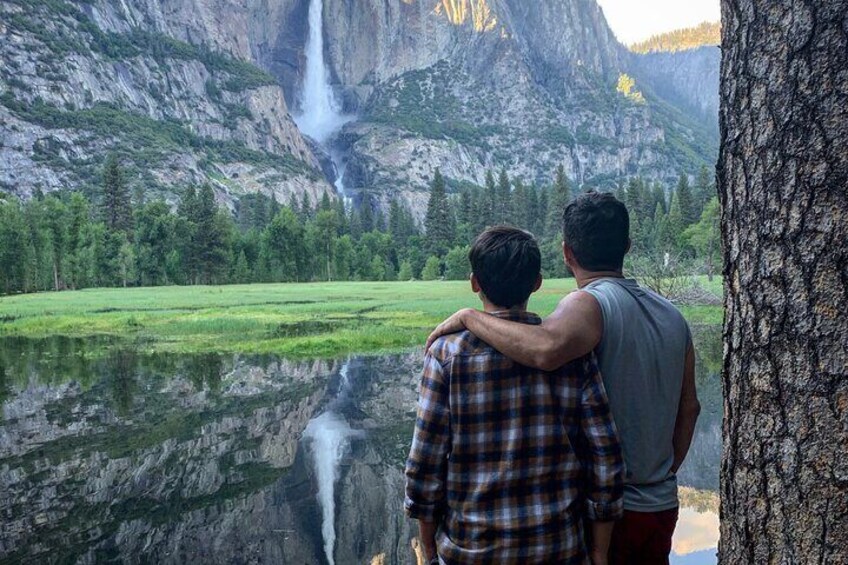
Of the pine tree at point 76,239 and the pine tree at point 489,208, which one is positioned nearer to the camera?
the pine tree at point 76,239

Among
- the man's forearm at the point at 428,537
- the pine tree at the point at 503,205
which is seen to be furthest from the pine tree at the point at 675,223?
the man's forearm at the point at 428,537

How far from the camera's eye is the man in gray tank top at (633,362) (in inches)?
104

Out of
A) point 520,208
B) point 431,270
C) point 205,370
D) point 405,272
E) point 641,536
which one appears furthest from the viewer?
point 520,208

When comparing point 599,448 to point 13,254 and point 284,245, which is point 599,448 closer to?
point 13,254

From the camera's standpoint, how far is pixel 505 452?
99.5 inches

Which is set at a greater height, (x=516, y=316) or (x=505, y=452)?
(x=516, y=316)

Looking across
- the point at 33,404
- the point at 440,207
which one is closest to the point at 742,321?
the point at 33,404

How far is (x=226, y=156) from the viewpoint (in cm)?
16175

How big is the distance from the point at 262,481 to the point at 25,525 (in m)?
2.71

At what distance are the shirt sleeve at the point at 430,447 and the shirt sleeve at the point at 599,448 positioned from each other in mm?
552

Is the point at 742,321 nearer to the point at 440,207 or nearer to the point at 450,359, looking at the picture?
the point at 450,359

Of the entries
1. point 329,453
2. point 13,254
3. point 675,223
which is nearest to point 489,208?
point 675,223

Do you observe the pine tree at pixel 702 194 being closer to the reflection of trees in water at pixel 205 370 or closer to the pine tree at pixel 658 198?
the pine tree at pixel 658 198

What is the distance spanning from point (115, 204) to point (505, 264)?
278ft
